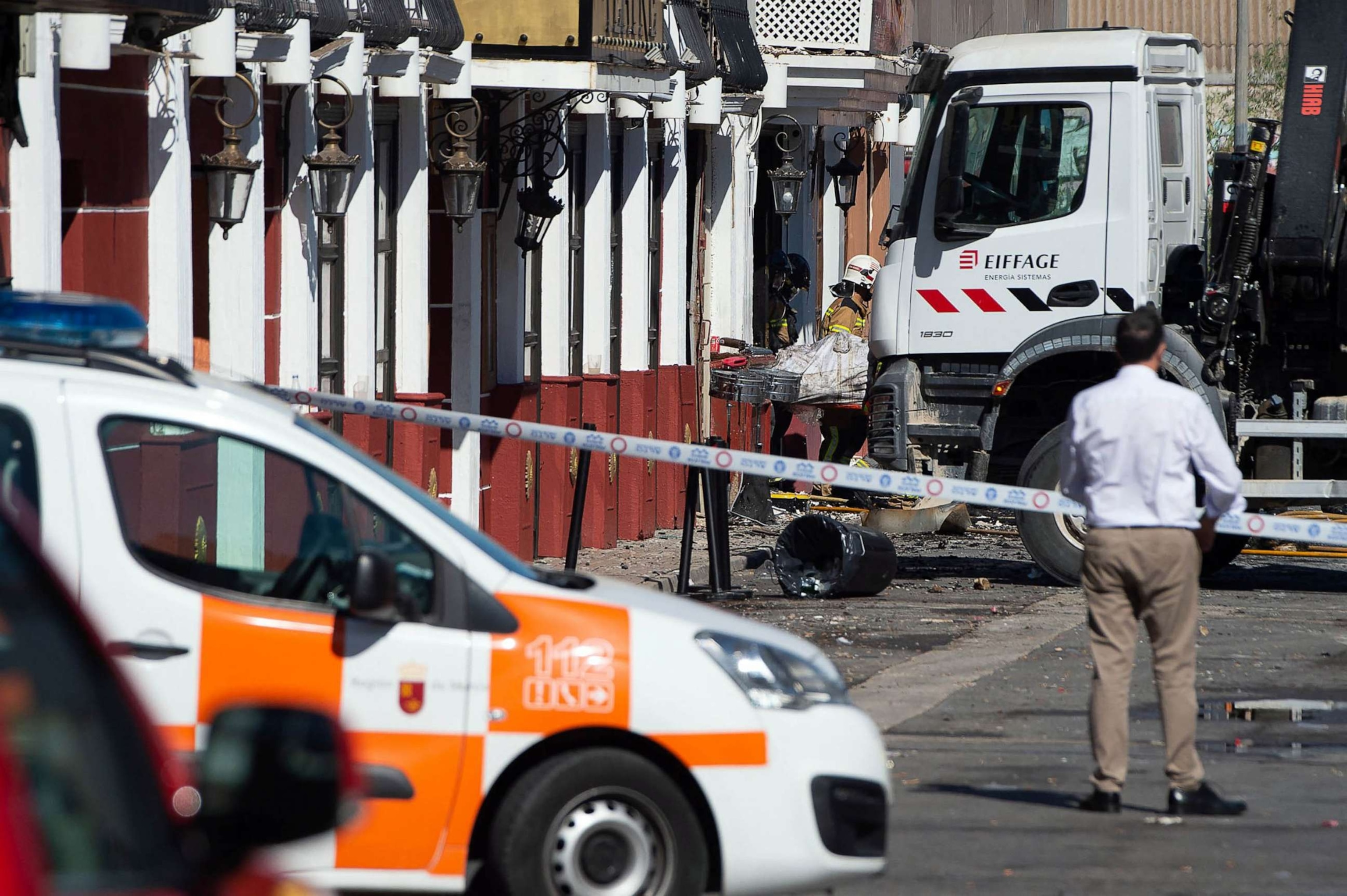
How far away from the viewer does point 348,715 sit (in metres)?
5.52

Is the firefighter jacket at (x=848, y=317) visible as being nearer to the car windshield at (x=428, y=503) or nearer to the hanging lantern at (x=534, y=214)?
the hanging lantern at (x=534, y=214)

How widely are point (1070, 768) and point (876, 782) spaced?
2868 millimetres

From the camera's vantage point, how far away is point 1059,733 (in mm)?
9391

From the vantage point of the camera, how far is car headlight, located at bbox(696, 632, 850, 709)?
5773mm

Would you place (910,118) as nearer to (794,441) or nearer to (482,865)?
(794,441)

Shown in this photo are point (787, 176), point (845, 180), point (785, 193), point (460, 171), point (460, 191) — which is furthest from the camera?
point (845, 180)

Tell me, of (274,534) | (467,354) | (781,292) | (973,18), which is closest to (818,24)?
(781,292)

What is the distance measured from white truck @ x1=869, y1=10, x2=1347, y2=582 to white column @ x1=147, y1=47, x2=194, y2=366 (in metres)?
5.08

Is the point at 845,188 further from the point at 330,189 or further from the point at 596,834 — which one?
the point at 596,834

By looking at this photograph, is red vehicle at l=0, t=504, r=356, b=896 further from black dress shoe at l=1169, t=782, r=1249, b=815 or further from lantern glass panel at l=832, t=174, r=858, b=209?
lantern glass panel at l=832, t=174, r=858, b=209

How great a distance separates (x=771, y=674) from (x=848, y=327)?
15.2 meters

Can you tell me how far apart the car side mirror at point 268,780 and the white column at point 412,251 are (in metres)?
12.2

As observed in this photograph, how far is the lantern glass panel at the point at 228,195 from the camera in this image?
37.5ft

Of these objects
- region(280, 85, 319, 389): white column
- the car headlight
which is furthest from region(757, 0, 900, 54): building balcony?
the car headlight
